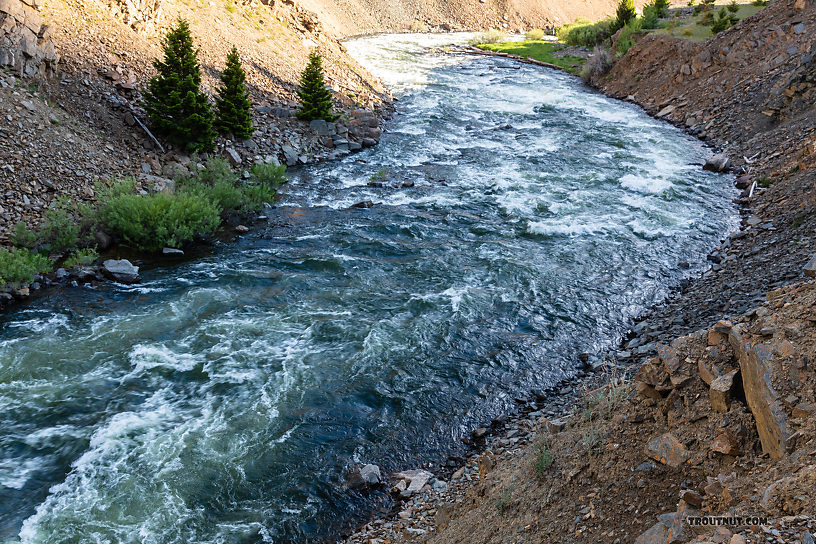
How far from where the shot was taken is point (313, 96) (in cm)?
2498

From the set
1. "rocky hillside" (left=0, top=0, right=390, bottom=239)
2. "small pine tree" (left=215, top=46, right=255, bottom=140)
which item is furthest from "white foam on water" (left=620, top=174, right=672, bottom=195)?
"small pine tree" (left=215, top=46, right=255, bottom=140)

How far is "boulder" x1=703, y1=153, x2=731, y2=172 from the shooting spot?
70.9 ft

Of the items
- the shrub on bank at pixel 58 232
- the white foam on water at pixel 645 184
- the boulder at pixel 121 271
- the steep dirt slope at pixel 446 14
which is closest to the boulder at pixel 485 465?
the boulder at pixel 121 271

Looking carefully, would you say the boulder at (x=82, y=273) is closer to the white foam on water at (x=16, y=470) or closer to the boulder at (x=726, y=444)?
the white foam on water at (x=16, y=470)

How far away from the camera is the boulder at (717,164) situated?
70.9 feet

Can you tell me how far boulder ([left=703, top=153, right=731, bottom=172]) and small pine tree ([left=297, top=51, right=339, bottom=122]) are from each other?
15.9 m

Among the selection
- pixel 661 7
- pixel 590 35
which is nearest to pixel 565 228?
pixel 661 7

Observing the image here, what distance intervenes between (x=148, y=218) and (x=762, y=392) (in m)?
15.1

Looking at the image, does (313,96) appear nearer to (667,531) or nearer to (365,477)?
(365,477)

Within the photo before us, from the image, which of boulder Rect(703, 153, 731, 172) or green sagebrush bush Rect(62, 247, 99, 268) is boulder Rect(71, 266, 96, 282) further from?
boulder Rect(703, 153, 731, 172)

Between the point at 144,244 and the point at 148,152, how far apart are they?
4887 millimetres

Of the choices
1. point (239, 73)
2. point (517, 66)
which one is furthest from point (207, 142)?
point (517, 66)

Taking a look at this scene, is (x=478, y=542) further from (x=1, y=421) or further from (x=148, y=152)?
(x=148, y=152)

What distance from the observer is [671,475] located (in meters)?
5.95
